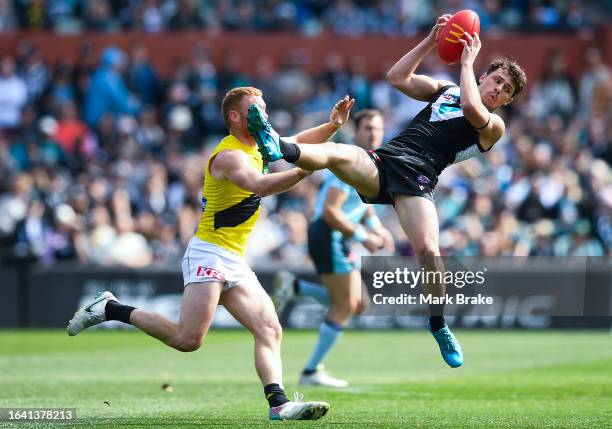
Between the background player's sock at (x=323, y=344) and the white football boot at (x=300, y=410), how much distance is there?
10.9ft

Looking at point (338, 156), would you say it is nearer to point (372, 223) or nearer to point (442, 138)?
point (442, 138)

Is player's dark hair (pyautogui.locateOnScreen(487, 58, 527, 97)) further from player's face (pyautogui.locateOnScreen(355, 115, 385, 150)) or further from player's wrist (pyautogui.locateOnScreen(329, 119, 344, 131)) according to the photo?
player's face (pyautogui.locateOnScreen(355, 115, 385, 150))

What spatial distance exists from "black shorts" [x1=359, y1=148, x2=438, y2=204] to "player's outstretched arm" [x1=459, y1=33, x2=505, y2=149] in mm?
522

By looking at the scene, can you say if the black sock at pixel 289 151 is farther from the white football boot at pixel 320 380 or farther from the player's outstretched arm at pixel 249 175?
the white football boot at pixel 320 380

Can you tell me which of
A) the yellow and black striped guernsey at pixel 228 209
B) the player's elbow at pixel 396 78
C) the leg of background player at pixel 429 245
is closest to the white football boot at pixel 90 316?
the yellow and black striped guernsey at pixel 228 209

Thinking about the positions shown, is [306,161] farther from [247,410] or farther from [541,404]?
[541,404]

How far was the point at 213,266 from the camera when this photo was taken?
867 cm

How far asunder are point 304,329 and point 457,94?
1018 centimetres

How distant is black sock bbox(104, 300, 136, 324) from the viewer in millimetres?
9141

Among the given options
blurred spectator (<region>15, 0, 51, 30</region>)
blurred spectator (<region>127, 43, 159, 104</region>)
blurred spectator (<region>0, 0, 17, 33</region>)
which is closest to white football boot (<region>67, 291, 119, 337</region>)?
blurred spectator (<region>127, 43, 159, 104</region>)

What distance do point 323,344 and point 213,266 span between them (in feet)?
11.5

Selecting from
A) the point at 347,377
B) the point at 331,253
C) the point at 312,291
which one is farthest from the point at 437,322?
the point at 312,291

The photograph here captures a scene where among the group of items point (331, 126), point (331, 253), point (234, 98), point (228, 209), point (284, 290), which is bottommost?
point (284, 290)

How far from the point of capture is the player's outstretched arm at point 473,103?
899 cm
